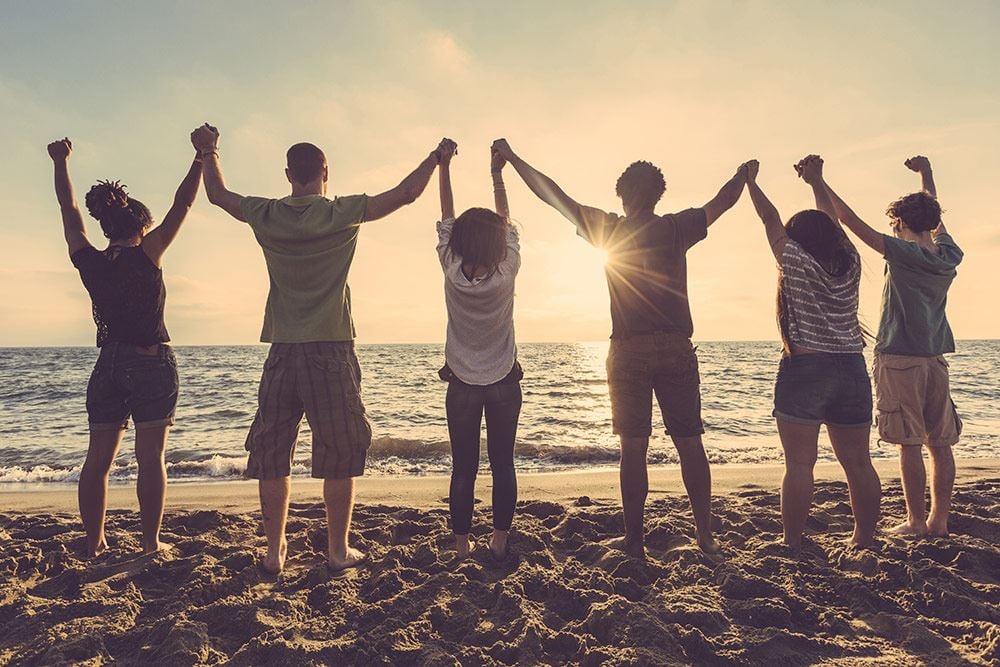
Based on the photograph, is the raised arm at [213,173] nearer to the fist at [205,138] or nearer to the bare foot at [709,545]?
the fist at [205,138]

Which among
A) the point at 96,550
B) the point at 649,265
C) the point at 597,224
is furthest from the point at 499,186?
the point at 96,550

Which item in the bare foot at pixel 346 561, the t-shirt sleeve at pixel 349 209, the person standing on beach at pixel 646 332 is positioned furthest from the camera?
the person standing on beach at pixel 646 332

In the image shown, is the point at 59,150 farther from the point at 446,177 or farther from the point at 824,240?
the point at 824,240

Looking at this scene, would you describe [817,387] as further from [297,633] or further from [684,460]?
[297,633]

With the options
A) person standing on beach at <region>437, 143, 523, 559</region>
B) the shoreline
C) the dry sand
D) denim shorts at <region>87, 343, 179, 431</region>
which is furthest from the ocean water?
person standing on beach at <region>437, 143, 523, 559</region>

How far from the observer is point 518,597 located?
2.88m

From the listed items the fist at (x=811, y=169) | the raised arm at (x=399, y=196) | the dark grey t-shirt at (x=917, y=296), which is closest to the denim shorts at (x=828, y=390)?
the dark grey t-shirt at (x=917, y=296)

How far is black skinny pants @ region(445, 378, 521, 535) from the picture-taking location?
3393mm

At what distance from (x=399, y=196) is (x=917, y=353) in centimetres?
339

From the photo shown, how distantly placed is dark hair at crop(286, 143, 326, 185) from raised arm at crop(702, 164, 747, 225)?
232 centimetres

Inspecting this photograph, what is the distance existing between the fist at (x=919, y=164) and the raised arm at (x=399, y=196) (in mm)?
3724

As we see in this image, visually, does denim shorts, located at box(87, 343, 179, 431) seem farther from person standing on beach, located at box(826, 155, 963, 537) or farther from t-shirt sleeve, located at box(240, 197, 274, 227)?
person standing on beach, located at box(826, 155, 963, 537)

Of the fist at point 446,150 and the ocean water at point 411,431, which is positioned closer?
the fist at point 446,150

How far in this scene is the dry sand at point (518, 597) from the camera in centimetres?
244
